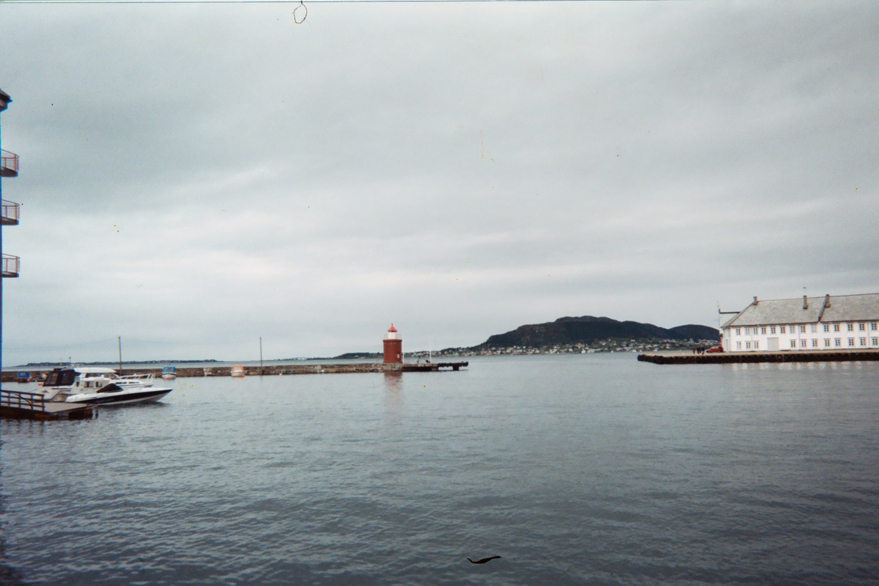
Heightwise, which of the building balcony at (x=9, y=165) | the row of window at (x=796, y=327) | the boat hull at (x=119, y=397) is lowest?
the boat hull at (x=119, y=397)

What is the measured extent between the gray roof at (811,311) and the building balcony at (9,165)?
107263 mm

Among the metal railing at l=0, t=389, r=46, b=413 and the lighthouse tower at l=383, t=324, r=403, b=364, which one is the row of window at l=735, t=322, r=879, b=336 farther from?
the metal railing at l=0, t=389, r=46, b=413

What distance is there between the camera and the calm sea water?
11.0m

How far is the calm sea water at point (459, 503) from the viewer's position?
36.1ft

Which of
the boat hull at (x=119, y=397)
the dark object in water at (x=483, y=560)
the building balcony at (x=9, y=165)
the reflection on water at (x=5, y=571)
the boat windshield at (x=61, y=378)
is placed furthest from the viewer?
the boat hull at (x=119, y=397)

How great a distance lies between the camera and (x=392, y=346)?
101m

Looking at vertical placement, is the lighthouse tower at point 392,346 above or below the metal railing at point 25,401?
above

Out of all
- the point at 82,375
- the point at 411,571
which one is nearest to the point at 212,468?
the point at 411,571

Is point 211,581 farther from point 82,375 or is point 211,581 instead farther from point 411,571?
point 82,375

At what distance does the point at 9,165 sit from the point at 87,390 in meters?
28.9

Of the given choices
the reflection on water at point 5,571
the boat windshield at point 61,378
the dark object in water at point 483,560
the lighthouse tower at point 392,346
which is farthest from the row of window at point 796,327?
the reflection on water at point 5,571

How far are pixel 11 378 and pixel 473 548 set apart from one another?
142599mm

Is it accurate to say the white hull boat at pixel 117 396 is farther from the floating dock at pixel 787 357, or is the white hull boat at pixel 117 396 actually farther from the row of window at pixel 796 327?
the row of window at pixel 796 327

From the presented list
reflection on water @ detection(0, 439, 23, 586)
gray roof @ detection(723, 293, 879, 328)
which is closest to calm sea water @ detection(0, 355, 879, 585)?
reflection on water @ detection(0, 439, 23, 586)
